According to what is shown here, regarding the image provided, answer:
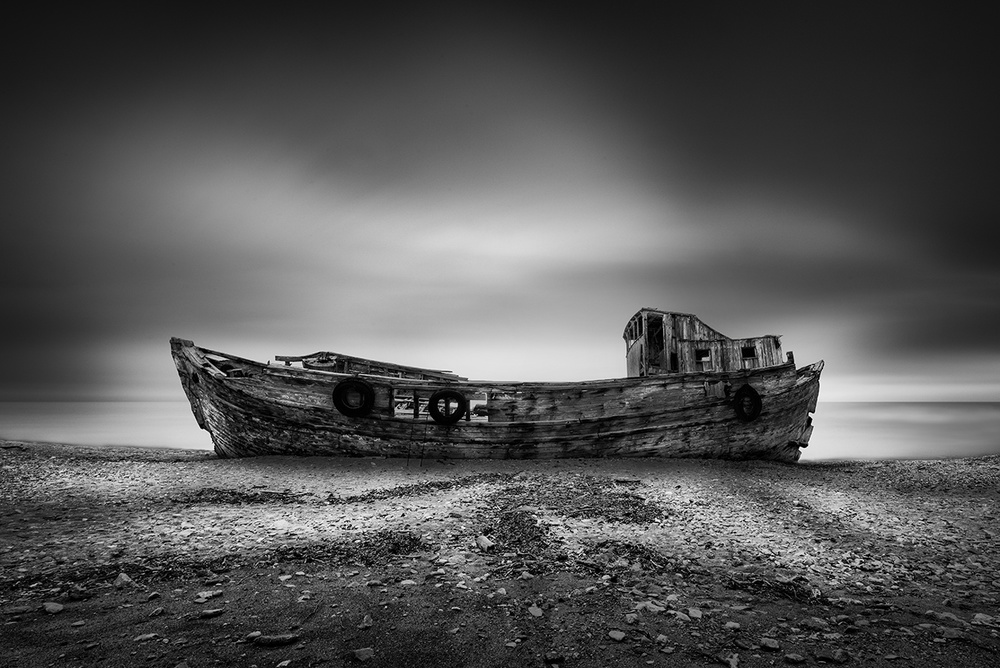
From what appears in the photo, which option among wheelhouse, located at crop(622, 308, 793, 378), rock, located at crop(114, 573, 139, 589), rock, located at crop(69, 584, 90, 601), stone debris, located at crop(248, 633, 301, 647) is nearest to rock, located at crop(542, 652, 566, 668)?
stone debris, located at crop(248, 633, 301, 647)

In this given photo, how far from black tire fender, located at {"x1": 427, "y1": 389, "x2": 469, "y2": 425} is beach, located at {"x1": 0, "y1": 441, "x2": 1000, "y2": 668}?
3.12m

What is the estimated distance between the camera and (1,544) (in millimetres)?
4770

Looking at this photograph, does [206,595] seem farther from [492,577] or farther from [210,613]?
[492,577]

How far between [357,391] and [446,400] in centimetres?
228

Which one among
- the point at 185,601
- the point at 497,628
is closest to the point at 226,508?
the point at 185,601

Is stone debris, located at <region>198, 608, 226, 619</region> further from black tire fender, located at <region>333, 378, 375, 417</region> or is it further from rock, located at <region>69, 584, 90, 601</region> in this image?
black tire fender, located at <region>333, 378, 375, 417</region>

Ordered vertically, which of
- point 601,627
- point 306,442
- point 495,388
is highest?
point 495,388

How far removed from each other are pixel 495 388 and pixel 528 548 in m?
6.81

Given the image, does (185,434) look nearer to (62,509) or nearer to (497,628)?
(62,509)

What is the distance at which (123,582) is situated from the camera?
3859 millimetres

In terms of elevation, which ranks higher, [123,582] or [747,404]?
[747,404]

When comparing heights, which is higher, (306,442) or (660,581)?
(306,442)

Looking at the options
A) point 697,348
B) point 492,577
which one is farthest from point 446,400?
point 697,348

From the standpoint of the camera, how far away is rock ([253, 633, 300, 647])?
297 centimetres
